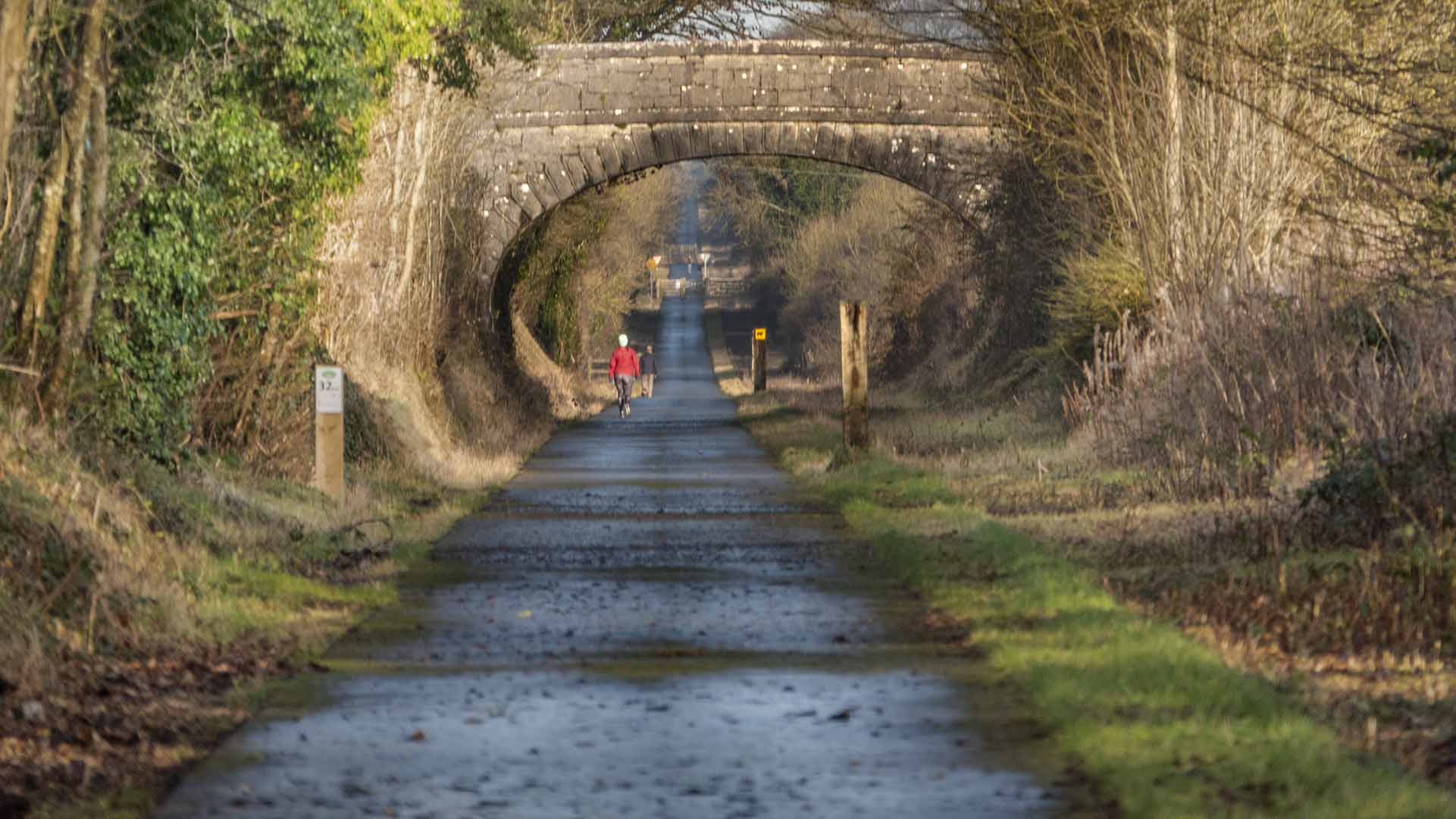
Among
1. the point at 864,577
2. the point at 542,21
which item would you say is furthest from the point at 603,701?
the point at 542,21

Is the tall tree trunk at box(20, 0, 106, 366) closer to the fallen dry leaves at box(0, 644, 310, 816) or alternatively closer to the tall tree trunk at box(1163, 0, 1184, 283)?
the fallen dry leaves at box(0, 644, 310, 816)

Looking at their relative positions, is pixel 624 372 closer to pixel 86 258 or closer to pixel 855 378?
pixel 855 378

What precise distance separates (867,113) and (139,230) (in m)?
24.5

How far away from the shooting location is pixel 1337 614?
1152cm

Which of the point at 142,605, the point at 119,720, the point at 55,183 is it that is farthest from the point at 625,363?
the point at 119,720

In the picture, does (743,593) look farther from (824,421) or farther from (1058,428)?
(824,421)

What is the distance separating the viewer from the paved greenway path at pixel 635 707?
748 cm

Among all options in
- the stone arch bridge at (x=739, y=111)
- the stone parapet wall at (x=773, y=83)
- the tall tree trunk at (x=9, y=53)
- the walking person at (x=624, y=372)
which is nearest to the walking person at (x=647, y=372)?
the walking person at (x=624, y=372)

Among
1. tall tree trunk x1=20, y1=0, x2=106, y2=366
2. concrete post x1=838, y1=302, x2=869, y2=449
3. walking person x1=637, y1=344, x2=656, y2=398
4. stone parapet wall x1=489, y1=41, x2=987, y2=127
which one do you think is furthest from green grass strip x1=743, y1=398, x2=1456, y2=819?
walking person x1=637, y1=344, x2=656, y2=398

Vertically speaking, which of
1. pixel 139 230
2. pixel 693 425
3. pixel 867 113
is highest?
pixel 867 113

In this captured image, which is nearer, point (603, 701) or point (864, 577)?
point (603, 701)

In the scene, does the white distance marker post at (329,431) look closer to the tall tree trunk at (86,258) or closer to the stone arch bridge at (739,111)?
the tall tree trunk at (86,258)

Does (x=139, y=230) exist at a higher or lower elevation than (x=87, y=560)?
higher

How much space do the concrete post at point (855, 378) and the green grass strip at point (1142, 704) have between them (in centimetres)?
1020
